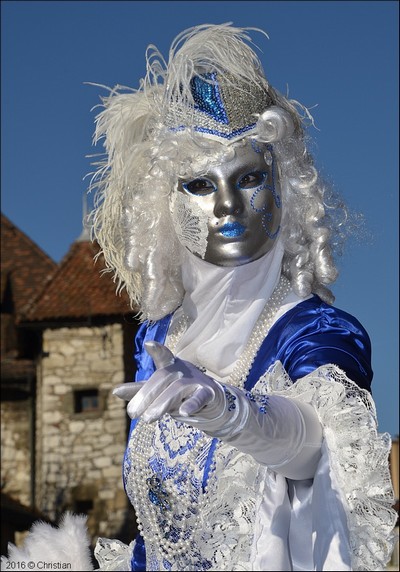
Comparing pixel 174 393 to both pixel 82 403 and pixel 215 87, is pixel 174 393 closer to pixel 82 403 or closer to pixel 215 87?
pixel 215 87

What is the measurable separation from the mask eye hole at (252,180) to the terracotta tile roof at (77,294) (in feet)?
49.7

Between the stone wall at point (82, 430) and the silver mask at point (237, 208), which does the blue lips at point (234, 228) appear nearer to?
the silver mask at point (237, 208)

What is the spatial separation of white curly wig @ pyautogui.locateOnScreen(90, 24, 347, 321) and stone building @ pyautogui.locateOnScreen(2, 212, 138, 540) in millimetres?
14630

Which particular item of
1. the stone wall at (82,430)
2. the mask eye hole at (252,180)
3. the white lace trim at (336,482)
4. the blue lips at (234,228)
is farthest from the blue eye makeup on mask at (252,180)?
the stone wall at (82,430)

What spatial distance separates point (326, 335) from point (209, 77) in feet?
2.95

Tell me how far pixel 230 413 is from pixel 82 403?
16.8 m

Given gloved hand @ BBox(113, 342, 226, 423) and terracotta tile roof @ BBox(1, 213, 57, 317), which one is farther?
terracotta tile roof @ BBox(1, 213, 57, 317)

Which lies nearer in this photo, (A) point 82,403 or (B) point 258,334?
(B) point 258,334

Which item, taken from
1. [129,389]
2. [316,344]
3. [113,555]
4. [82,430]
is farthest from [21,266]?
[129,389]

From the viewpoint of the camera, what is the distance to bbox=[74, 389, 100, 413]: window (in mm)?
19266

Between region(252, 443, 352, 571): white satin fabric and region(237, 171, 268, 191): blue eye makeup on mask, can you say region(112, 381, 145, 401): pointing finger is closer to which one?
region(252, 443, 352, 571): white satin fabric

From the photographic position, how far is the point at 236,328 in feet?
11.5

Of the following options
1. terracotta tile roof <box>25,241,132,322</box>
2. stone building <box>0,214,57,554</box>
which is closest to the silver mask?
terracotta tile roof <box>25,241,132,322</box>

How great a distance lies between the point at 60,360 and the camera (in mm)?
19531
